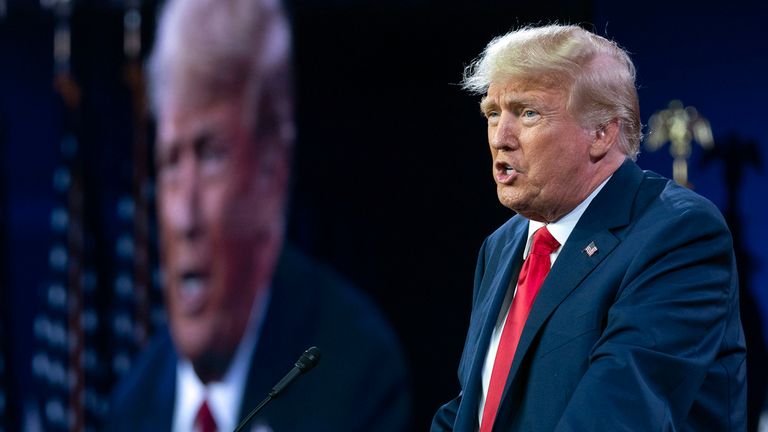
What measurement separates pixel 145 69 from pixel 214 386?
121 cm

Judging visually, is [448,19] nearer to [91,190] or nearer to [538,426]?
[91,190]

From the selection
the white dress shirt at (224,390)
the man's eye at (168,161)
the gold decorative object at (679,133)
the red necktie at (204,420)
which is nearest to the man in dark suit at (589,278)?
the gold decorative object at (679,133)

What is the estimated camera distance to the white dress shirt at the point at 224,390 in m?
3.45

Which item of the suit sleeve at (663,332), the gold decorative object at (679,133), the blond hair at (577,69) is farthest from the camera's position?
the gold decorative object at (679,133)

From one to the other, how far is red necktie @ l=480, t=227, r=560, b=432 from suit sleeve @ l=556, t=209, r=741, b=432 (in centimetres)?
21

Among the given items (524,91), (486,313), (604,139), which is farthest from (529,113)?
(486,313)

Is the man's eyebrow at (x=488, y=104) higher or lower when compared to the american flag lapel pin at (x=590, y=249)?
higher

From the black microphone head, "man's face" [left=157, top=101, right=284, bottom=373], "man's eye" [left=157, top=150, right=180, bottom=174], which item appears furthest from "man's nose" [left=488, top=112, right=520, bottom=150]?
"man's eye" [left=157, top=150, right=180, bottom=174]

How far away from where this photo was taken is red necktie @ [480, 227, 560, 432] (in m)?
1.80

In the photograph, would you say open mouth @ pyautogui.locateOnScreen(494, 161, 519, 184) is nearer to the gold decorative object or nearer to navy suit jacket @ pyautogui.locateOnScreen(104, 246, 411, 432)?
the gold decorative object

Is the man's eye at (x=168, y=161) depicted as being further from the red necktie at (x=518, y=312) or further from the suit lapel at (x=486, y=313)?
the red necktie at (x=518, y=312)

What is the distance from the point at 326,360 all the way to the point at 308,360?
1454 millimetres

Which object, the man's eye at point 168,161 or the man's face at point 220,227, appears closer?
the man's face at point 220,227

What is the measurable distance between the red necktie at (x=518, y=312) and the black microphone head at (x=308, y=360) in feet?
1.11
